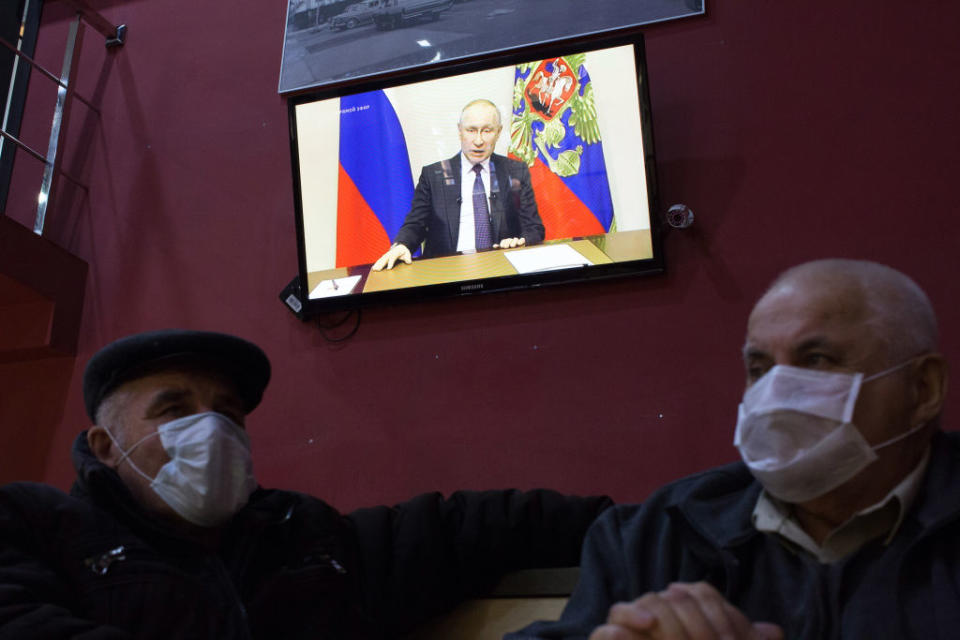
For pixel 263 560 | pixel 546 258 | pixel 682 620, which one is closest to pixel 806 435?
pixel 682 620

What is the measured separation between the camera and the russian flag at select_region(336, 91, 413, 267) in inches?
115

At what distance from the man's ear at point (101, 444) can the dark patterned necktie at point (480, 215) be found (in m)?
1.30

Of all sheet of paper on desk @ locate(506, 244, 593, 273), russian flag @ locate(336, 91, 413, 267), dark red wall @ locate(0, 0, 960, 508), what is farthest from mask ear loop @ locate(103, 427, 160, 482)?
sheet of paper on desk @ locate(506, 244, 593, 273)

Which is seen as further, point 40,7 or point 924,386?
point 40,7

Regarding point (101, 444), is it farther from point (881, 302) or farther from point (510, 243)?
point (881, 302)

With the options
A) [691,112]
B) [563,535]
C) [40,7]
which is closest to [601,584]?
[563,535]

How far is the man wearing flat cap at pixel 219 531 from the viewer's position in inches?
65.3

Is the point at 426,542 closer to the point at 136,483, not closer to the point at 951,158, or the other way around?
the point at 136,483

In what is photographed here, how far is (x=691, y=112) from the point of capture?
2.86 meters

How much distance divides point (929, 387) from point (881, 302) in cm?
16

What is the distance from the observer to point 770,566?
4.64 feet

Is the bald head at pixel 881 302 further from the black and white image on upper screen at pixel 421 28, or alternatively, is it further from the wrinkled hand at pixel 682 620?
the black and white image on upper screen at pixel 421 28

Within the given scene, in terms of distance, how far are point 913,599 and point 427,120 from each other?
214 cm

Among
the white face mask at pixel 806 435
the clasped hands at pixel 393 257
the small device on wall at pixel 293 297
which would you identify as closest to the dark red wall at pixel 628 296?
the small device on wall at pixel 293 297
